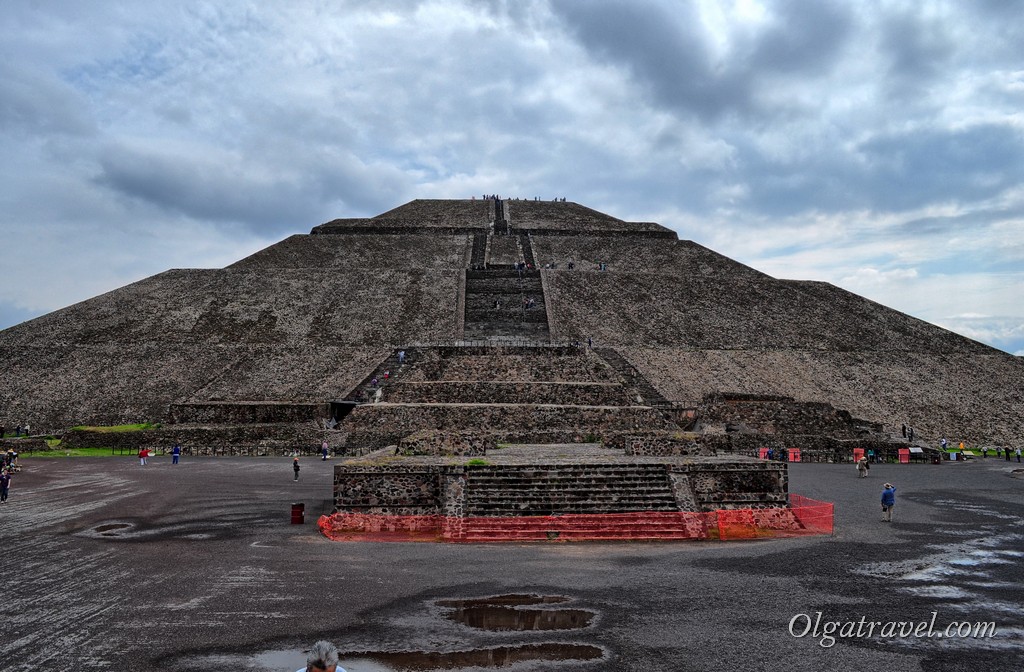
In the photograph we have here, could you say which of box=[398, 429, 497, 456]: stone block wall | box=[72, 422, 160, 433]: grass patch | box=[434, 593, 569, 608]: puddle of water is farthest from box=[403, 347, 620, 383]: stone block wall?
box=[434, 593, 569, 608]: puddle of water

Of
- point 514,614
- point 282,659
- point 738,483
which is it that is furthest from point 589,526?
point 282,659

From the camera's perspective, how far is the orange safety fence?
12.4m

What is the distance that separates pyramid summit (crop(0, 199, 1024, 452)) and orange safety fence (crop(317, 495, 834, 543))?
353 inches

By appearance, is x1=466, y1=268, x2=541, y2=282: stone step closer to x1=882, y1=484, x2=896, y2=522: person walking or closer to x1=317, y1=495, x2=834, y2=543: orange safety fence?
x1=317, y1=495, x2=834, y2=543: orange safety fence

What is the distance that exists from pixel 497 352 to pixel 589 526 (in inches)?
858

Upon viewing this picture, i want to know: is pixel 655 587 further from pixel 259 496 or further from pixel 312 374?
pixel 312 374

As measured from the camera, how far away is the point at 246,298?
4494cm

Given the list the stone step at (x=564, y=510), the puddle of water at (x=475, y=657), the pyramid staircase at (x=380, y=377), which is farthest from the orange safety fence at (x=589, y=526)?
the pyramid staircase at (x=380, y=377)

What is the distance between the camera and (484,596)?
863 cm

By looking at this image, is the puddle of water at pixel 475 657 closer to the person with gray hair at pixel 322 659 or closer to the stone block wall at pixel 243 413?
the person with gray hair at pixel 322 659

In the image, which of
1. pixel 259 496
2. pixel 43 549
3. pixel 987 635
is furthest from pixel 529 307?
pixel 987 635

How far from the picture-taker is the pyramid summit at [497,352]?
92.6ft

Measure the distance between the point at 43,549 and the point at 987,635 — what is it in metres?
13.2

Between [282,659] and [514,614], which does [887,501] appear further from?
[282,659]
